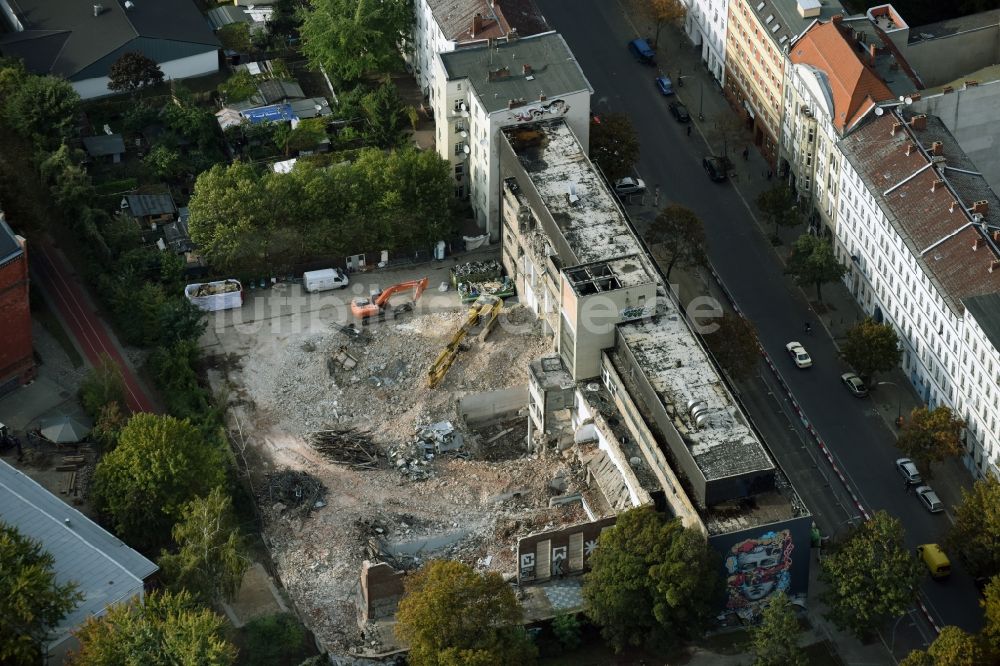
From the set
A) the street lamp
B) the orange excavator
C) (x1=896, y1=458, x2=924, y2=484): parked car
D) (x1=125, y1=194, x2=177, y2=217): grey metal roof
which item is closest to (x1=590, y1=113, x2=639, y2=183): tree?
the orange excavator

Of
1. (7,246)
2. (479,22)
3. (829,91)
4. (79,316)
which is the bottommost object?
(829,91)

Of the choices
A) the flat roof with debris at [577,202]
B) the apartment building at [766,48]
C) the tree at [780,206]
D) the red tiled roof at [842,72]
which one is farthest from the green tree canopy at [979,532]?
the apartment building at [766,48]

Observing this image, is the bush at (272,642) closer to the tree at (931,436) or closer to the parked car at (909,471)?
the tree at (931,436)

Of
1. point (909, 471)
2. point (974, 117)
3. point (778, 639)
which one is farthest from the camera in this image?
point (974, 117)

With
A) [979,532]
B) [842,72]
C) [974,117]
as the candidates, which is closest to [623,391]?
[979,532]

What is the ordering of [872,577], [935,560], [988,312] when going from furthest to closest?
[988,312]
[935,560]
[872,577]

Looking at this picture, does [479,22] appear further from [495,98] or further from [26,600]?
[26,600]

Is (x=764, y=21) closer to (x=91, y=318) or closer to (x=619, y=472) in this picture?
(x=619, y=472)
